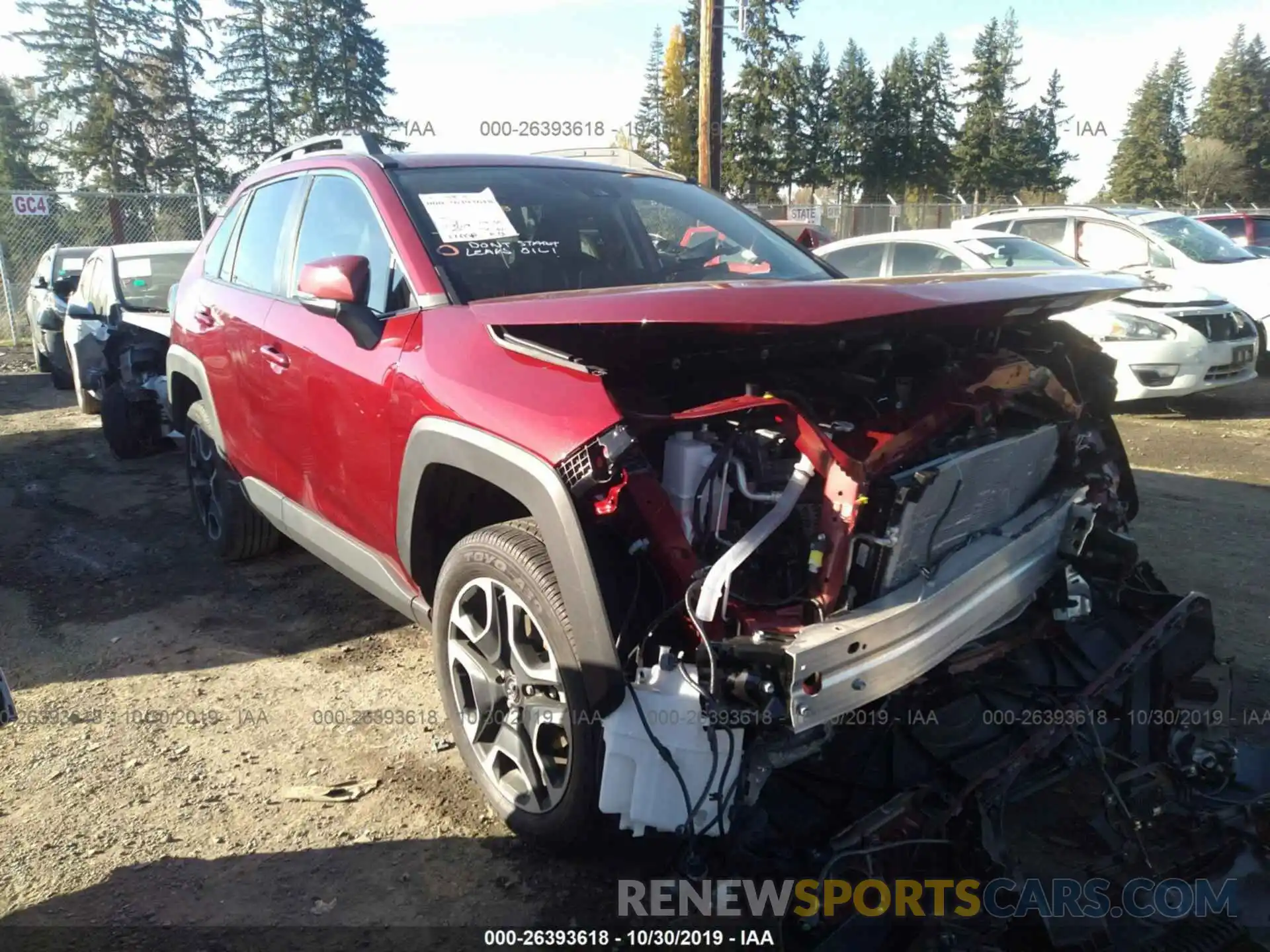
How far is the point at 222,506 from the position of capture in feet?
16.3

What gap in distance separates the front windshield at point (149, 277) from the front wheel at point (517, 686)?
611 cm

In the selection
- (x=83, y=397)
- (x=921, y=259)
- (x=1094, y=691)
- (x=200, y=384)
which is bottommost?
(x=83, y=397)

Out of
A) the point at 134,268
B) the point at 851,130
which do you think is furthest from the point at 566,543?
the point at 851,130

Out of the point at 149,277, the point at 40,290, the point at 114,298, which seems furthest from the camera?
the point at 40,290

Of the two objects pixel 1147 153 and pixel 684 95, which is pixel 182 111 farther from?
pixel 1147 153

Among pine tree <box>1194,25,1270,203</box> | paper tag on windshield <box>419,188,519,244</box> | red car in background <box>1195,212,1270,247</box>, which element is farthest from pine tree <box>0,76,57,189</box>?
pine tree <box>1194,25,1270,203</box>

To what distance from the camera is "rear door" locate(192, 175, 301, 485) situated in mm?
4000

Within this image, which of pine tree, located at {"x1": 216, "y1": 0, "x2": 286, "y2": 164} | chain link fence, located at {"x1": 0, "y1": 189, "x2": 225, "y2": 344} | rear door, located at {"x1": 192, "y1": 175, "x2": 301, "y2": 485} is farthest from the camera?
pine tree, located at {"x1": 216, "y1": 0, "x2": 286, "y2": 164}

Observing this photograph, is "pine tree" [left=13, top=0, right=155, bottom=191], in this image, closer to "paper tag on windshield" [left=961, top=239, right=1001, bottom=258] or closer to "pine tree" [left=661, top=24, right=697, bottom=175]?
"pine tree" [left=661, top=24, right=697, bottom=175]

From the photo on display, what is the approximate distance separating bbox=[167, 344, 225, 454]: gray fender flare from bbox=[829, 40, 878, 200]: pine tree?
51.9 metres

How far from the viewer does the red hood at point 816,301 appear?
2.16 m

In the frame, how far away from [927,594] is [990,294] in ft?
2.56

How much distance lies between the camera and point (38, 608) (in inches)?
185

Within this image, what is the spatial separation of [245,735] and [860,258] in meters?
7.86
